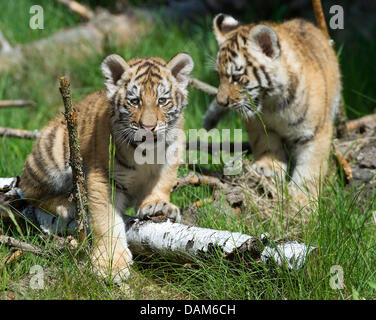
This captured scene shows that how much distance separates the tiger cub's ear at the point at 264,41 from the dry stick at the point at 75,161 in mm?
1912

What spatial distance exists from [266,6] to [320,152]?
4.60 m

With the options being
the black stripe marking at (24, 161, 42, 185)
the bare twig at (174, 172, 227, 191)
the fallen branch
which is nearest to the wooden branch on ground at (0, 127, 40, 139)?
the black stripe marking at (24, 161, 42, 185)

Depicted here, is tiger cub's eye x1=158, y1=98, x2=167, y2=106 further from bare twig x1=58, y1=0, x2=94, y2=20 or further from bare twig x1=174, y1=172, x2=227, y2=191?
bare twig x1=58, y1=0, x2=94, y2=20

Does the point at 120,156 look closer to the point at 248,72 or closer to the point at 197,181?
the point at 197,181

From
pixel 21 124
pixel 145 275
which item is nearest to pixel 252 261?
pixel 145 275

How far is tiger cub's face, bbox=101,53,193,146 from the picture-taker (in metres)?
3.53

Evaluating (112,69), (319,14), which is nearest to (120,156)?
(112,69)

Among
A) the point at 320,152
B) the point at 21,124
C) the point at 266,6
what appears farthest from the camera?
the point at 266,6

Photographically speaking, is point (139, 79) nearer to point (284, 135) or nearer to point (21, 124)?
point (284, 135)

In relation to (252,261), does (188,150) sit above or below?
above

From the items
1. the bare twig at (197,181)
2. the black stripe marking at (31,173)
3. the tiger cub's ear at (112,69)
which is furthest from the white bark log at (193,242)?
the tiger cub's ear at (112,69)

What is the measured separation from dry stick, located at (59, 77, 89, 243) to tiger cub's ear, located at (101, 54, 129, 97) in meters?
0.72
